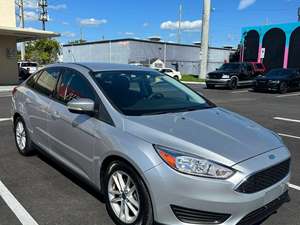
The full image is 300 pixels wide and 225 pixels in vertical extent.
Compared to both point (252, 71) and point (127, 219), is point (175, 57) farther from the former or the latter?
point (127, 219)

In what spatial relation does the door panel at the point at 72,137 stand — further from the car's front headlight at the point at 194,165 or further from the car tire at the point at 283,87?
the car tire at the point at 283,87

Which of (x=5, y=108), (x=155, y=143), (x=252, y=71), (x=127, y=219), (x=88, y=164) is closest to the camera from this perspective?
(x=155, y=143)

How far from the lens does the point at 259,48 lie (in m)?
36.2

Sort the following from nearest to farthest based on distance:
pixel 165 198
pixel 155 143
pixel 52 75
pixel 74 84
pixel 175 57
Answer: pixel 165 198, pixel 155 143, pixel 74 84, pixel 52 75, pixel 175 57

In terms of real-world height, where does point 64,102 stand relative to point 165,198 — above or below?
above

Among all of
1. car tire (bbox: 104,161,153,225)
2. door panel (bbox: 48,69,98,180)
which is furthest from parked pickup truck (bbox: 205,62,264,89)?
car tire (bbox: 104,161,153,225)

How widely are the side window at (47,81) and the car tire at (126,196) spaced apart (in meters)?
1.97

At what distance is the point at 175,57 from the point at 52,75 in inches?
1907

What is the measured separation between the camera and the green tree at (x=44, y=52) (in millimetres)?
56281

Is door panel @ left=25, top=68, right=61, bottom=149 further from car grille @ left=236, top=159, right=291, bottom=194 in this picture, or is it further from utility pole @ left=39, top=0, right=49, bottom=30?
utility pole @ left=39, top=0, right=49, bottom=30

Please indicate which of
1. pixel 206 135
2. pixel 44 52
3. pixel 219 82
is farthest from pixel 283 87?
pixel 44 52

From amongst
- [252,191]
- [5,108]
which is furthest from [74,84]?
[5,108]

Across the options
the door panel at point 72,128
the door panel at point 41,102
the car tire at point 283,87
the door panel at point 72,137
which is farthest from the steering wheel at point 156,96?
the car tire at point 283,87

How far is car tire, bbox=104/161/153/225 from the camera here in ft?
10.4
